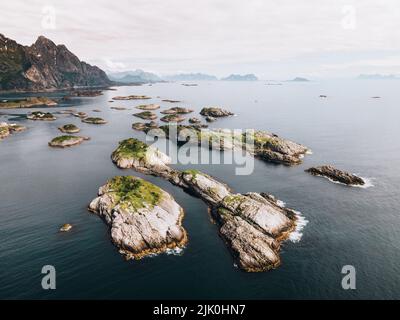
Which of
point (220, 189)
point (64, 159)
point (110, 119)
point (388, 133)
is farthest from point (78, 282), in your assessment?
point (388, 133)

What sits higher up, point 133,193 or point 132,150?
point 132,150

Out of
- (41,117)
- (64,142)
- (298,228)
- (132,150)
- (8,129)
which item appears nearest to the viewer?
(298,228)

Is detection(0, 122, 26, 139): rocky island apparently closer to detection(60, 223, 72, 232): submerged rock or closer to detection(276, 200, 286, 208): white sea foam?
A: detection(60, 223, 72, 232): submerged rock

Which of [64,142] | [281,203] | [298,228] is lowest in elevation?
[298,228]

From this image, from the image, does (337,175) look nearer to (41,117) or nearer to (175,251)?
(175,251)

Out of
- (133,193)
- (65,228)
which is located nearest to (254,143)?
(133,193)

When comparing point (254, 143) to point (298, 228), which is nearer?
point (298, 228)

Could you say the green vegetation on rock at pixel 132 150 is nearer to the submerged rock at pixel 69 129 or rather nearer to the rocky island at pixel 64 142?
the rocky island at pixel 64 142
